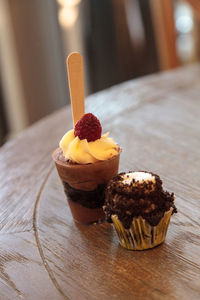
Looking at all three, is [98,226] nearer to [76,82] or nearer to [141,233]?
[141,233]

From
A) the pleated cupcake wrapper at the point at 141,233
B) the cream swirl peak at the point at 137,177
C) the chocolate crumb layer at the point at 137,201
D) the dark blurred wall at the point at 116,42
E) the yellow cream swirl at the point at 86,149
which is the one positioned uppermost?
the yellow cream swirl at the point at 86,149

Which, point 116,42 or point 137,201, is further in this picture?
point 116,42

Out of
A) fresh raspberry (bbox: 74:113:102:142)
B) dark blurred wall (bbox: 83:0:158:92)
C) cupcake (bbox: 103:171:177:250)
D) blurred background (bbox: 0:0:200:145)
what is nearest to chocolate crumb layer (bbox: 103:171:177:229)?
cupcake (bbox: 103:171:177:250)

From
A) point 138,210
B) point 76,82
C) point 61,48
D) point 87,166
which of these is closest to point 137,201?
point 138,210

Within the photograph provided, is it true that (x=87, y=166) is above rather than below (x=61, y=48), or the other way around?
above

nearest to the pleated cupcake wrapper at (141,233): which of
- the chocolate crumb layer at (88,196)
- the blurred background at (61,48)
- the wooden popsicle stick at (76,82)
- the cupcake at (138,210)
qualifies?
the cupcake at (138,210)

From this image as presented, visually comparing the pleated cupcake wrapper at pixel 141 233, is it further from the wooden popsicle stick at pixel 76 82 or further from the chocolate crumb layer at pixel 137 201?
the wooden popsicle stick at pixel 76 82

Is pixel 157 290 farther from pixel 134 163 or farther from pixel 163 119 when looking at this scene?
pixel 163 119
